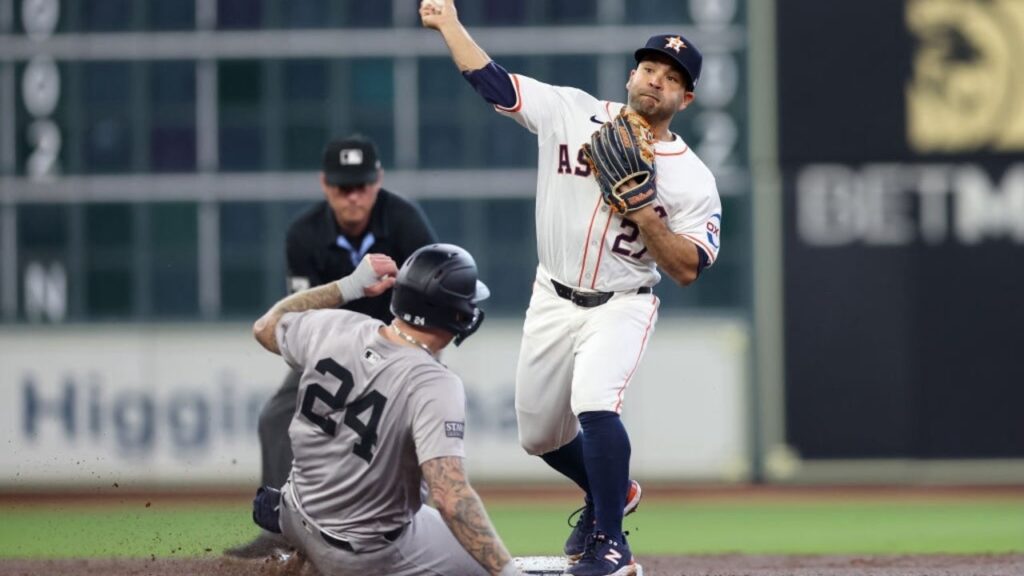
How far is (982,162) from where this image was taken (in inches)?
442

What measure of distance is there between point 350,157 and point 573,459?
4.96 feet

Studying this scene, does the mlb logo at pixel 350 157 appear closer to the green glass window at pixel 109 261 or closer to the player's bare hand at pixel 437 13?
the player's bare hand at pixel 437 13

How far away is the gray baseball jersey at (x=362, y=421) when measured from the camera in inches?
173

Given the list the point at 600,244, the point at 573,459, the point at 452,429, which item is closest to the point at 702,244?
the point at 600,244

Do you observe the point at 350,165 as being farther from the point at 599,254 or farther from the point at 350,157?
the point at 599,254

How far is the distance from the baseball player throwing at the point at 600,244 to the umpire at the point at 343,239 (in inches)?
39.5

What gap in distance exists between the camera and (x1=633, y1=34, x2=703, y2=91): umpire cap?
5199 millimetres

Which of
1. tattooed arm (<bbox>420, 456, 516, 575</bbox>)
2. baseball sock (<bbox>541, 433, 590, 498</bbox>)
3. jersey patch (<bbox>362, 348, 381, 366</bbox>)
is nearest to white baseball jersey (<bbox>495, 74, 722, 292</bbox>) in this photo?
baseball sock (<bbox>541, 433, 590, 498</bbox>)

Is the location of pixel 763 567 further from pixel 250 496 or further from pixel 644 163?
pixel 250 496

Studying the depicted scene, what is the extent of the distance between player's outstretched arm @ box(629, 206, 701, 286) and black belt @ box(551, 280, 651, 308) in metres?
0.20

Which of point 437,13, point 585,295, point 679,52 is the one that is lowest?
point 585,295

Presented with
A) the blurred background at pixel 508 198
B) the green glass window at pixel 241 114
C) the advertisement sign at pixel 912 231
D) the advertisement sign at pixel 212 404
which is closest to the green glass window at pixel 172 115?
the blurred background at pixel 508 198

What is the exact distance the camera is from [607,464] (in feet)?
16.5

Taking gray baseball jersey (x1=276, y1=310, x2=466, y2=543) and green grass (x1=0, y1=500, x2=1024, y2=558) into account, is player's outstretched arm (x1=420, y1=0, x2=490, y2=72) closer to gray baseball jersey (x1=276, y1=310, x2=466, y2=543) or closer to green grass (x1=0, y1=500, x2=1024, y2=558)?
gray baseball jersey (x1=276, y1=310, x2=466, y2=543)
